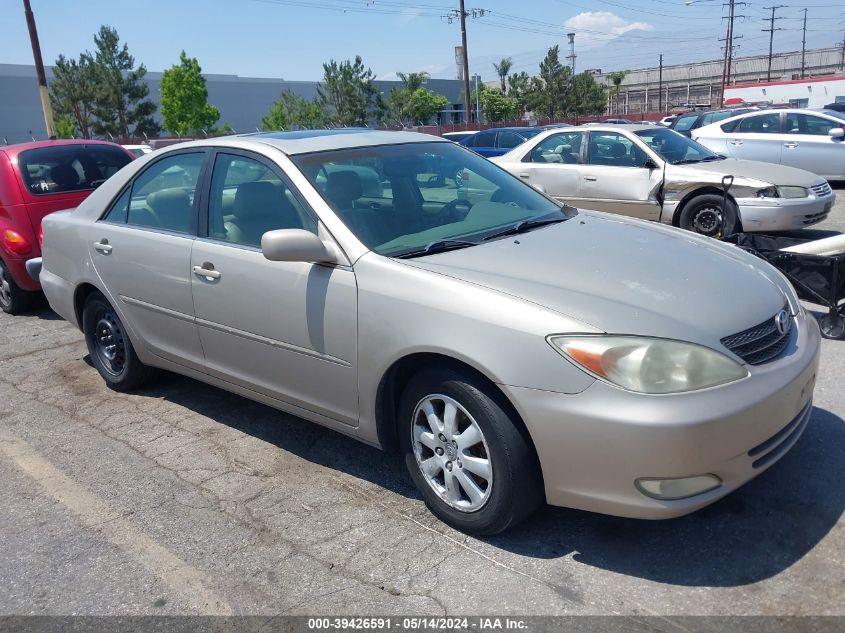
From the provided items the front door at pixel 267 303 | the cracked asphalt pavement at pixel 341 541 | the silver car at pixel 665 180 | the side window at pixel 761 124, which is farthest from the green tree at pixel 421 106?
the cracked asphalt pavement at pixel 341 541

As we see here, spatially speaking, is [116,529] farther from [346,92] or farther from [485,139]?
[346,92]

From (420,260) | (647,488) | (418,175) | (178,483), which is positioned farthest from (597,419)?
(178,483)

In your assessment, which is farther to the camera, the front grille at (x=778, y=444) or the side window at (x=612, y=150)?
the side window at (x=612, y=150)

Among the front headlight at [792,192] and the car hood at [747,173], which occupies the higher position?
the car hood at [747,173]

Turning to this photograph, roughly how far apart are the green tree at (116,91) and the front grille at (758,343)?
51.9m

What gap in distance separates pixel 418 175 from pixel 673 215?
215 inches

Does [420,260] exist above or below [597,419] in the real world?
above

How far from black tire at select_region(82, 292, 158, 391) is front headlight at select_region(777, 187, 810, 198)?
22.2 ft

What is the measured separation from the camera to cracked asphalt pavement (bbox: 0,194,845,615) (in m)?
2.71

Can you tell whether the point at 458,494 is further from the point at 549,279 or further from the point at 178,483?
the point at 178,483

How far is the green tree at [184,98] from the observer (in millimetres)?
48344

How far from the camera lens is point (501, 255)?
329 cm

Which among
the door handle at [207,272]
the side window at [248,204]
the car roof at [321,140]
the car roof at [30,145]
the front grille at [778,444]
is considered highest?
the car roof at [321,140]

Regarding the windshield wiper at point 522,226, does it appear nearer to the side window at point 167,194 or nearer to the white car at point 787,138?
the side window at point 167,194
